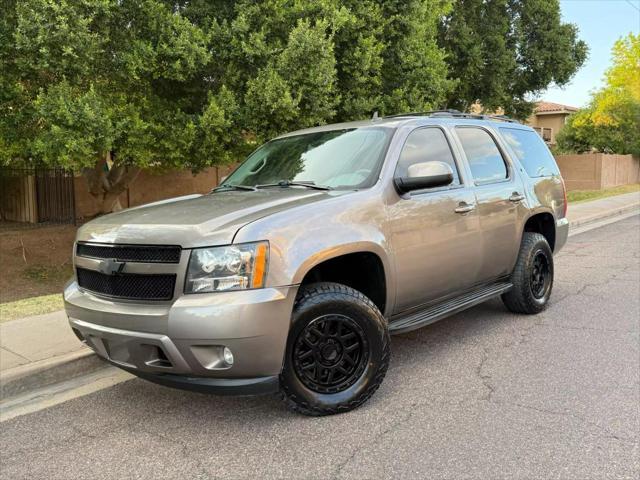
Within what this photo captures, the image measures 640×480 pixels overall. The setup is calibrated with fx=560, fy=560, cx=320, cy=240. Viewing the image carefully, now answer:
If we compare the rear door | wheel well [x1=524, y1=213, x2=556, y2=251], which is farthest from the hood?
wheel well [x1=524, y1=213, x2=556, y2=251]

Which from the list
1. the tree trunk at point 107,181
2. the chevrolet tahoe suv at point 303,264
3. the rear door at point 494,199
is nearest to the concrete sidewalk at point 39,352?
the chevrolet tahoe suv at point 303,264

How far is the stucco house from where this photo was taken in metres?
42.9

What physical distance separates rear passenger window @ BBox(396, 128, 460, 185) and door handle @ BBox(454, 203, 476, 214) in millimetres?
207

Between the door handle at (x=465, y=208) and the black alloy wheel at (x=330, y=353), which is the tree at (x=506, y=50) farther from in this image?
the black alloy wheel at (x=330, y=353)

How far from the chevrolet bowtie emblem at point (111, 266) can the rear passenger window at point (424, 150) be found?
1978 millimetres

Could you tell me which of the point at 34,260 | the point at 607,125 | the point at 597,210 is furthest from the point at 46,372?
the point at 607,125

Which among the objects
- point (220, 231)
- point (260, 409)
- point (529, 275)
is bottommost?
point (260, 409)

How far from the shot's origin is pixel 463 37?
18.2 meters

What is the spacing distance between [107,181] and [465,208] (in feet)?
34.6

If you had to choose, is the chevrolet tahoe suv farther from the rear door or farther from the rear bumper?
the rear bumper

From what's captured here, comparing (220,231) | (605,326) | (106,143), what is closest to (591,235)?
(605,326)

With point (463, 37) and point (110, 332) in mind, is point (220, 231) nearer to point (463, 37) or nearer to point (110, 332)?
point (110, 332)

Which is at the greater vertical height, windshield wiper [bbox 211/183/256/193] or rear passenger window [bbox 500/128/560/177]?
rear passenger window [bbox 500/128/560/177]

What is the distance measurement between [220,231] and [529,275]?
Result: 11.4ft
